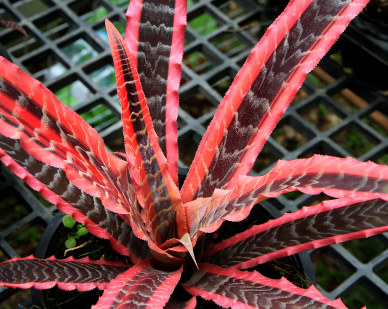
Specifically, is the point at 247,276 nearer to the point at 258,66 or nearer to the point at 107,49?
the point at 258,66

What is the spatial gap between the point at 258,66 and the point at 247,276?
220 millimetres

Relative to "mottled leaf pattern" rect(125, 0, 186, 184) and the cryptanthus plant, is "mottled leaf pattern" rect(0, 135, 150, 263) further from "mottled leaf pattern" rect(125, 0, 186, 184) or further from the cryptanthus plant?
"mottled leaf pattern" rect(125, 0, 186, 184)

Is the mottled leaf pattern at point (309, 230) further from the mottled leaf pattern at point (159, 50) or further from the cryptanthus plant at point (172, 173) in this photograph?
the mottled leaf pattern at point (159, 50)

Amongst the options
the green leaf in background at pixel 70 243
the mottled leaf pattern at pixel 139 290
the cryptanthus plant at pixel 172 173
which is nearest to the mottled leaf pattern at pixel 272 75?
the cryptanthus plant at pixel 172 173

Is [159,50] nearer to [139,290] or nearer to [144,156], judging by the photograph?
[144,156]

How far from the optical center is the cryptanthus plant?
1.27ft

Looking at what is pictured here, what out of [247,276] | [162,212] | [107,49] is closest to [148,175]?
[162,212]

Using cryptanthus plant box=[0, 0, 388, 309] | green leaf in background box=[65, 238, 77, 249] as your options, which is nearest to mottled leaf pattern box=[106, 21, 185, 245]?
cryptanthus plant box=[0, 0, 388, 309]

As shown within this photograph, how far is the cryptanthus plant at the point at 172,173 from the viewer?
15.2 inches

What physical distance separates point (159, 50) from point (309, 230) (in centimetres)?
26

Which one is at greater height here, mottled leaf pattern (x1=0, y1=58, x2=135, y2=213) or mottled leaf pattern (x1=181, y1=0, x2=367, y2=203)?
mottled leaf pattern (x1=181, y1=0, x2=367, y2=203)

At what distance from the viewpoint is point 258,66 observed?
0.46 meters

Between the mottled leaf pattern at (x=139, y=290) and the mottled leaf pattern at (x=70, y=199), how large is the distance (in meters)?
0.05

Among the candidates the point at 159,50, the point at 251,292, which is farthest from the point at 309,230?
the point at 159,50
